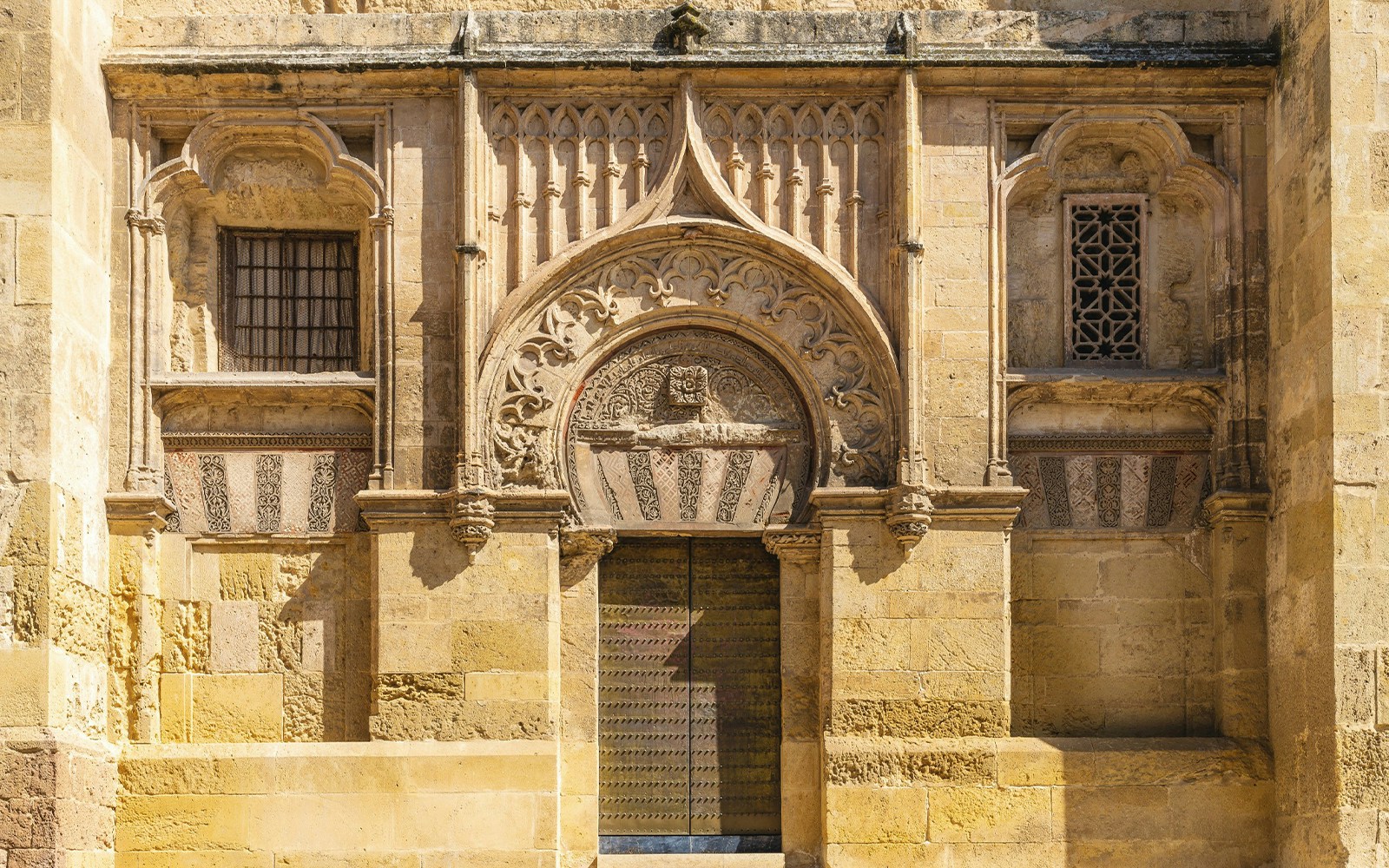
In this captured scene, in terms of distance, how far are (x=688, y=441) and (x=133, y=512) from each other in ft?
12.3

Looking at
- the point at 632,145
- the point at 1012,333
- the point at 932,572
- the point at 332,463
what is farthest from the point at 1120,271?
the point at 332,463

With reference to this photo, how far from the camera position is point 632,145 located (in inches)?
519

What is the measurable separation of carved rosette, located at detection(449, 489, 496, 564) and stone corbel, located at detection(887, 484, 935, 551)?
2694 millimetres

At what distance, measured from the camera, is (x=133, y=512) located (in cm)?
1254

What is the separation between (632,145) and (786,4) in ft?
5.97

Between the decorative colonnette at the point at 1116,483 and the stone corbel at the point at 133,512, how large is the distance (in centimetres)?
579

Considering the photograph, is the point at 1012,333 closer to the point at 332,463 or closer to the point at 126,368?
the point at 332,463

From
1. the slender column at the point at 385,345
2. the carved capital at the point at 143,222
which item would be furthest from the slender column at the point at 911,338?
the carved capital at the point at 143,222

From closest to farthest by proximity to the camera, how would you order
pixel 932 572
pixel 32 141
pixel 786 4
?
pixel 32 141 < pixel 932 572 < pixel 786 4

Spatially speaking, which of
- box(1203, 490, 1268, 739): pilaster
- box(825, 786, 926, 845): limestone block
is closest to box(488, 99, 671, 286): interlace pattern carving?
box(825, 786, 926, 845): limestone block

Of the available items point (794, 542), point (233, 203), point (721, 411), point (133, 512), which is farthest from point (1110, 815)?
point (233, 203)

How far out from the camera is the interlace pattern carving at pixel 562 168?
13039 millimetres

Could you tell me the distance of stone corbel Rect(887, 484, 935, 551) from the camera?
41.0ft

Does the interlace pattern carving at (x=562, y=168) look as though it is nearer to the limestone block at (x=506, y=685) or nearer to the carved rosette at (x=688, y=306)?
the carved rosette at (x=688, y=306)
